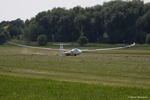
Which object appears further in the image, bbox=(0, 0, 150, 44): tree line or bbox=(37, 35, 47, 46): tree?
bbox=(37, 35, 47, 46): tree

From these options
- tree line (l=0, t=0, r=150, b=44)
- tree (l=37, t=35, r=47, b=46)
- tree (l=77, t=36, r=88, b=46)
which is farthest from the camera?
tree (l=37, t=35, r=47, b=46)

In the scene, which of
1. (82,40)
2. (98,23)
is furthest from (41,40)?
(98,23)

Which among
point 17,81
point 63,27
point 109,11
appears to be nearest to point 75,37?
point 63,27

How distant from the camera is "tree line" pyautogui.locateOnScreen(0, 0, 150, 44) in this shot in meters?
83.2

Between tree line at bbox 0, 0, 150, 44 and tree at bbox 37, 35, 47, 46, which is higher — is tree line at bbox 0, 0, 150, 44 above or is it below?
above

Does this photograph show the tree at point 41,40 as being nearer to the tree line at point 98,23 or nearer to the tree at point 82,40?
the tree at point 82,40

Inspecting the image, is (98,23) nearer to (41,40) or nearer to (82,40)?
(82,40)

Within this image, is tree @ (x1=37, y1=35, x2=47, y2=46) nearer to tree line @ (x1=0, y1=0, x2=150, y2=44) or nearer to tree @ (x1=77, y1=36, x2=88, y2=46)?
tree @ (x1=77, y1=36, x2=88, y2=46)

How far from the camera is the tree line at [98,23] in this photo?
83.2m

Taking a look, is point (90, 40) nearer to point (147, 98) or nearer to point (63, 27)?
point (63, 27)

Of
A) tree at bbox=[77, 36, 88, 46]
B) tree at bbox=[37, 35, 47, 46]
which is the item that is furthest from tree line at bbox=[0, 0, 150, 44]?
tree at bbox=[37, 35, 47, 46]

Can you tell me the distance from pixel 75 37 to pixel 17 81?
284ft

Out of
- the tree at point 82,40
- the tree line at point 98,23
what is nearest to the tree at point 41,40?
the tree at point 82,40

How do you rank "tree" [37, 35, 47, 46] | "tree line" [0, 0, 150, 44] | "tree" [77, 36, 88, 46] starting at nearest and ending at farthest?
1. "tree" [77, 36, 88, 46]
2. "tree line" [0, 0, 150, 44]
3. "tree" [37, 35, 47, 46]
